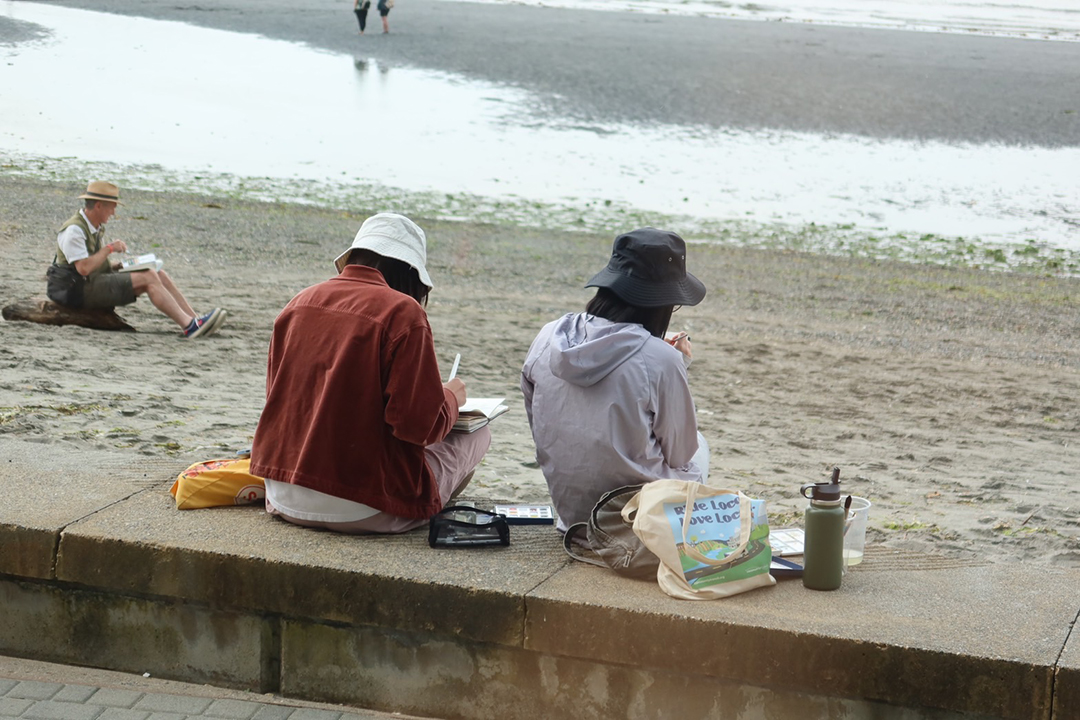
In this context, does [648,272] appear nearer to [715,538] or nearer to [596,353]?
[596,353]

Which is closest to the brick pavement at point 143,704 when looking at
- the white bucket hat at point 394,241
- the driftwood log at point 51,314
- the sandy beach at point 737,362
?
the sandy beach at point 737,362

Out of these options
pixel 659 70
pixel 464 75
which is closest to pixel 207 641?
pixel 464 75

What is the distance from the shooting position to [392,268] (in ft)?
12.2

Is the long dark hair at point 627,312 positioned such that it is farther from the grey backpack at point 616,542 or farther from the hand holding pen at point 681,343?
the grey backpack at point 616,542

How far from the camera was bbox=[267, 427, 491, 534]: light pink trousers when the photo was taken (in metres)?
3.68

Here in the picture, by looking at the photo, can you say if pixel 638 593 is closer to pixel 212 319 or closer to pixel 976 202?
pixel 212 319

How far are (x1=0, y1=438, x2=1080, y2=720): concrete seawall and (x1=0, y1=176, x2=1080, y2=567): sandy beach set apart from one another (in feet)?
2.23

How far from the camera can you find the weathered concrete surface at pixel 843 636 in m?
2.94

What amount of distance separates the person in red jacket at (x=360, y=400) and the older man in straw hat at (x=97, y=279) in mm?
5136

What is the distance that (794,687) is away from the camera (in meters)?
3.07

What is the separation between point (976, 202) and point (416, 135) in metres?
9.87

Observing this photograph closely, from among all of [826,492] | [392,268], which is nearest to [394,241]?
[392,268]

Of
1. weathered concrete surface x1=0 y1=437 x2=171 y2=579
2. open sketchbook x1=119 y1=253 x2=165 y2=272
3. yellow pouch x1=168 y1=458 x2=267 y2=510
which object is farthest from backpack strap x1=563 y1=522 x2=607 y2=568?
open sketchbook x1=119 y1=253 x2=165 y2=272

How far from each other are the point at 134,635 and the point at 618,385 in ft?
5.15
